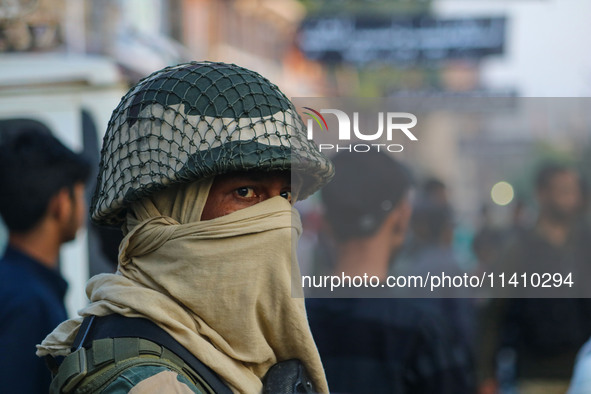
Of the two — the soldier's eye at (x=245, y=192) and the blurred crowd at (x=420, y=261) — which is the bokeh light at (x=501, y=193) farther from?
the soldier's eye at (x=245, y=192)

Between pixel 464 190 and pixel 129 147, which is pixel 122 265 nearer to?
Answer: pixel 129 147

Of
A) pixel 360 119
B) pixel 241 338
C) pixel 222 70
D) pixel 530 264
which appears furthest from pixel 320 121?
pixel 530 264

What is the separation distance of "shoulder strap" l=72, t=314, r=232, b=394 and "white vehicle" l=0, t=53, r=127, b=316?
2853 mm

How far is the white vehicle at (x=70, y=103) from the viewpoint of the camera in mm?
4508

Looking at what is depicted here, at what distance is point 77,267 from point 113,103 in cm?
117

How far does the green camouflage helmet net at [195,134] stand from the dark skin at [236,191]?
0.08 m

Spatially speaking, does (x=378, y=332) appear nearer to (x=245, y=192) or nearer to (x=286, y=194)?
(x=286, y=194)

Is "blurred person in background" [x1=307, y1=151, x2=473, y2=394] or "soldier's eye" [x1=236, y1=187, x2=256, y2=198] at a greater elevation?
"soldier's eye" [x1=236, y1=187, x2=256, y2=198]

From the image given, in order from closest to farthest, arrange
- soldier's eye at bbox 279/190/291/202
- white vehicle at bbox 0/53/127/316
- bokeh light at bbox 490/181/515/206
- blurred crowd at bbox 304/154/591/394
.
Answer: soldier's eye at bbox 279/190/291/202
bokeh light at bbox 490/181/515/206
blurred crowd at bbox 304/154/591/394
white vehicle at bbox 0/53/127/316

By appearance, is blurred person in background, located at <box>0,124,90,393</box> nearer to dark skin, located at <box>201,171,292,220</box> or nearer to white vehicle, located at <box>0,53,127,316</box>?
white vehicle, located at <box>0,53,127,316</box>

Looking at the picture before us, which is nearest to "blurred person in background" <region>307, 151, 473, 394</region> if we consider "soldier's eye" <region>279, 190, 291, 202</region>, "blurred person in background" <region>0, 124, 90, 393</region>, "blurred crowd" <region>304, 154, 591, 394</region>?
"blurred crowd" <region>304, 154, 591, 394</region>

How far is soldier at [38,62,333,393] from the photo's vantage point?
4.83 feet

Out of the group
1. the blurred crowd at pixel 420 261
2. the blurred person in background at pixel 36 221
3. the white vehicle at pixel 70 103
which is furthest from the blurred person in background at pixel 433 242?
the white vehicle at pixel 70 103

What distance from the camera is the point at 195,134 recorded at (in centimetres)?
152
